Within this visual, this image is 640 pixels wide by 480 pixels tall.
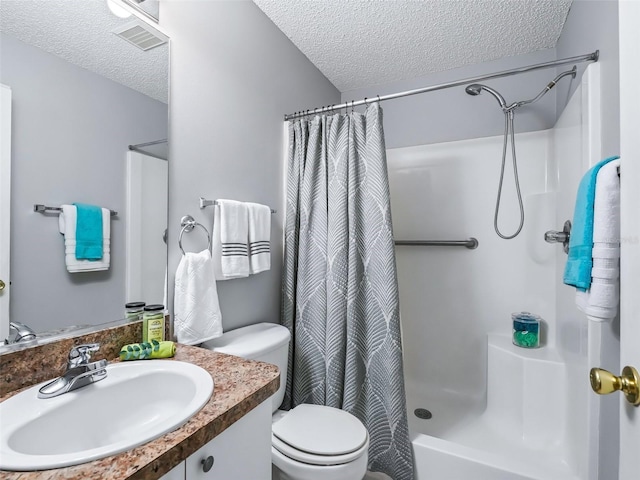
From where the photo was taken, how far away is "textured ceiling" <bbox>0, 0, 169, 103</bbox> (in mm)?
828

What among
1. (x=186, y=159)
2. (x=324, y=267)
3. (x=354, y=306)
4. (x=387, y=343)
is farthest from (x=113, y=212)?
(x=387, y=343)

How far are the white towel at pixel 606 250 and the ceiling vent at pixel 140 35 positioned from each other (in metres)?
1.47

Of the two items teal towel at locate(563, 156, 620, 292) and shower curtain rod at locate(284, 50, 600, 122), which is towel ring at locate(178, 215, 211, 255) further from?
teal towel at locate(563, 156, 620, 292)

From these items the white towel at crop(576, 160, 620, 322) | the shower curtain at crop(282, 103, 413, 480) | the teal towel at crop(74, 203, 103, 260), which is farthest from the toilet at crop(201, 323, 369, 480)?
the white towel at crop(576, 160, 620, 322)

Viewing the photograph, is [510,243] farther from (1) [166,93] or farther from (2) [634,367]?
(1) [166,93]

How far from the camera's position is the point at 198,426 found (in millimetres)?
643

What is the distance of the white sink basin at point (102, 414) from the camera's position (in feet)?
1.86

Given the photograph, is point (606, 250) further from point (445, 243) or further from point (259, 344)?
point (445, 243)

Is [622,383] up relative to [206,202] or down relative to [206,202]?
down

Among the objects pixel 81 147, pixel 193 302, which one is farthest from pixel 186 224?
pixel 81 147

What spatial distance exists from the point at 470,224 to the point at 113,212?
6.59 ft

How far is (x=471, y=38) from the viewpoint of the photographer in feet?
6.13

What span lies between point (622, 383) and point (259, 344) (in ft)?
3.60

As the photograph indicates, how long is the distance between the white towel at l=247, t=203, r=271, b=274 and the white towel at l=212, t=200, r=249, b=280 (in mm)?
68
